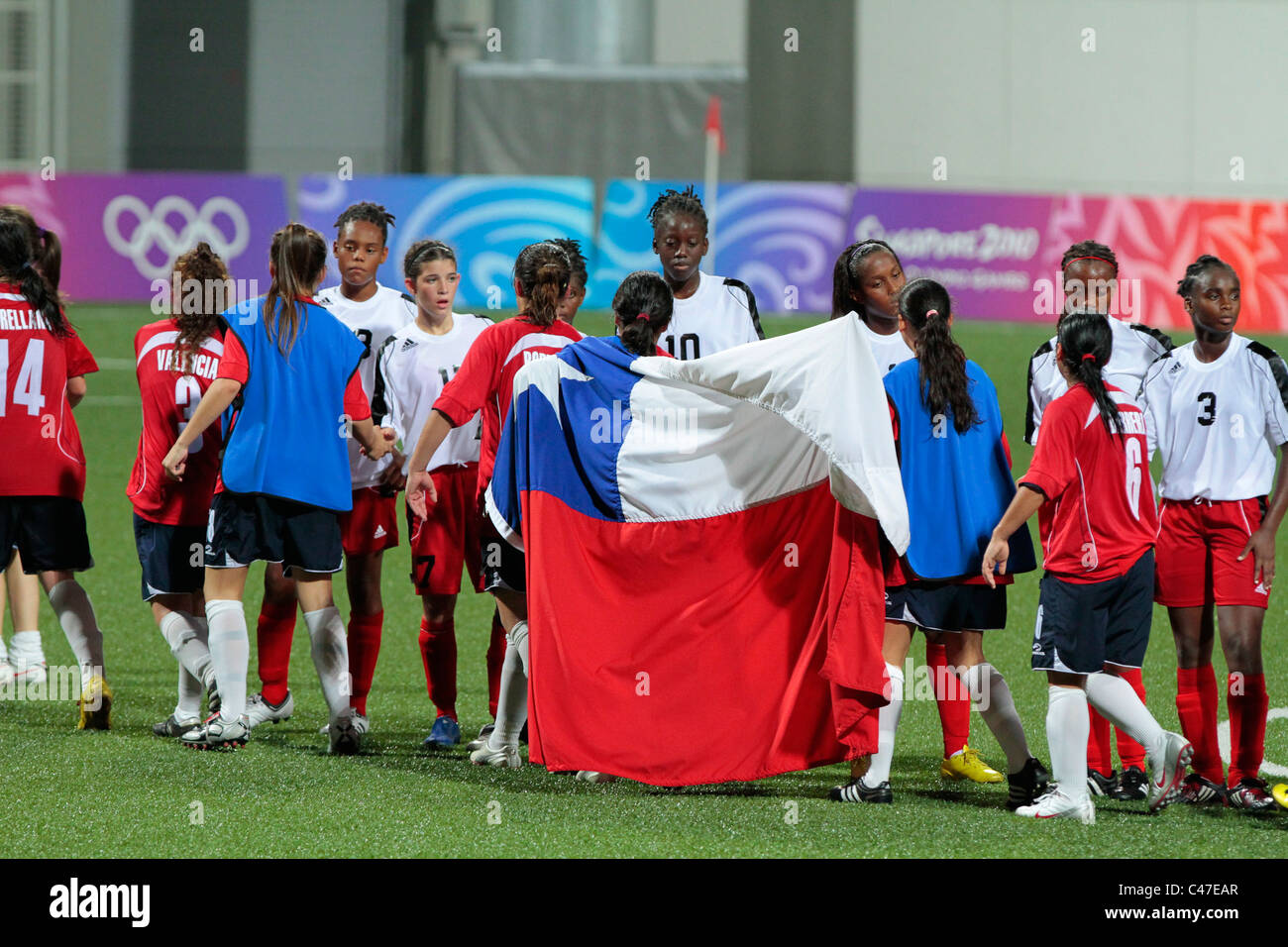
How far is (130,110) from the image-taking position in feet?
92.0

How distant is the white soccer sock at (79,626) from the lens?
6523 millimetres

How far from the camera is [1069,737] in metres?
5.12

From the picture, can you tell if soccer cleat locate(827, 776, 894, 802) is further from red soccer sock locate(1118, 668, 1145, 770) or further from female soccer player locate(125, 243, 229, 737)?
female soccer player locate(125, 243, 229, 737)

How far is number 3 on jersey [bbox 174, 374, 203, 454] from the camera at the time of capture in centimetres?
636

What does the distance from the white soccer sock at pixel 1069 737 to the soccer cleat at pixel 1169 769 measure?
21cm

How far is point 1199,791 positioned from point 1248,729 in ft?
0.96

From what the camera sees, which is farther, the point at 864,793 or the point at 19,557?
the point at 19,557

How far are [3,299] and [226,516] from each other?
149 centimetres

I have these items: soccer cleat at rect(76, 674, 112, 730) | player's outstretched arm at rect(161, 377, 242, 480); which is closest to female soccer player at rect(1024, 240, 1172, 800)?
player's outstretched arm at rect(161, 377, 242, 480)

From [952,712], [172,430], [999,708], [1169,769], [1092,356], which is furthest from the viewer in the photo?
[172,430]

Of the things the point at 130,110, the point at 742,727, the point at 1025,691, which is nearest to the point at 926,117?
the point at 130,110

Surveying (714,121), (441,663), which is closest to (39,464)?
(441,663)

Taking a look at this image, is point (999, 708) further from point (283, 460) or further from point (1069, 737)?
point (283, 460)

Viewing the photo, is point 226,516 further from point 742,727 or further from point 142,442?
point 742,727
